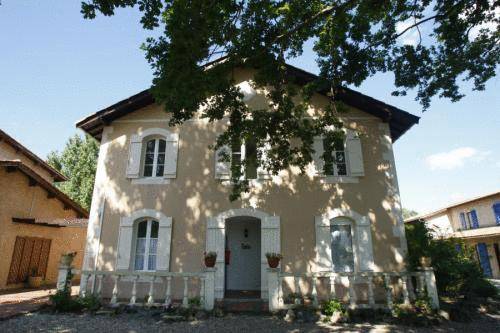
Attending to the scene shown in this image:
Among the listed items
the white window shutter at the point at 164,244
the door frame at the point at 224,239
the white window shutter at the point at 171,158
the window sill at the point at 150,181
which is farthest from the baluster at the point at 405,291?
the window sill at the point at 150,181

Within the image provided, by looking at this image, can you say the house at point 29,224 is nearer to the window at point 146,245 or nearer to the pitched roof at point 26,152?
the pitched roof at point 26,152

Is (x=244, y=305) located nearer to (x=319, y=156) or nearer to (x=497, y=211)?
(x=319, y=156)

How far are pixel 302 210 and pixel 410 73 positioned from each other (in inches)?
181

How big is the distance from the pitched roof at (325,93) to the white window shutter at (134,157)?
3.42ft

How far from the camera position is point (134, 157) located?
31.7 ft

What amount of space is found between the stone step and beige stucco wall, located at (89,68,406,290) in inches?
48.1

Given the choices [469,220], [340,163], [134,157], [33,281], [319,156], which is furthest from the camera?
[469,220]

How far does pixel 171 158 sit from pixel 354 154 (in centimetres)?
554

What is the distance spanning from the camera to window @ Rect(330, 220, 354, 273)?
28.1 feet

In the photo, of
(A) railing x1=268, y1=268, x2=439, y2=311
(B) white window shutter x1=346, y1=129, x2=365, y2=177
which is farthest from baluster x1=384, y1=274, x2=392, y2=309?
(B) white window shutter x1=346, y1=129, x2=365, y2=177

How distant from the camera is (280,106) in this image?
24.7 feet

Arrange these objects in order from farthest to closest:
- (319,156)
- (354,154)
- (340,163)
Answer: (340,163) < (319,156) < (354,154)

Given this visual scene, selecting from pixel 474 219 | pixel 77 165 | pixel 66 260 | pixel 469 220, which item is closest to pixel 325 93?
pixel 66 260

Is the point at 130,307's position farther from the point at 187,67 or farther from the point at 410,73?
the point at 410,73
